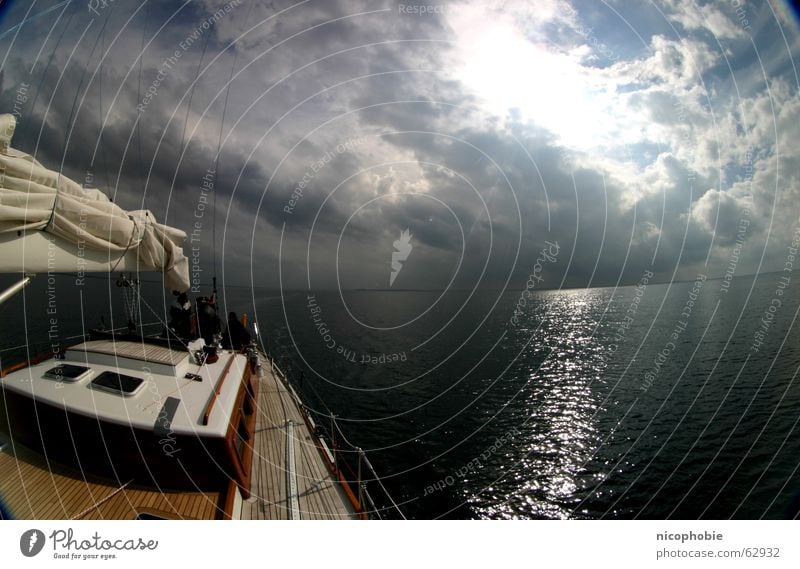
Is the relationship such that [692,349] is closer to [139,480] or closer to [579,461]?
[579,461]

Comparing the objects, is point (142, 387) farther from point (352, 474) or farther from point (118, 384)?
point (352, 474)

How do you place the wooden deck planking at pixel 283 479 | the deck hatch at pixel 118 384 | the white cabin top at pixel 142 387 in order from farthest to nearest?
the wooden deck planking at pixel 283 479 → the deck hatch at pixel 118 384 → the white cabin top at pixel 142 387

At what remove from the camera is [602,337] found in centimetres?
4075

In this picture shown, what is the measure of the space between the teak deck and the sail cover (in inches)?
140

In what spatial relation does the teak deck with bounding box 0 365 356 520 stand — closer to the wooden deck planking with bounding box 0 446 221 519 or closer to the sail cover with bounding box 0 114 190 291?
the wooden deck planking with bounding box 0 446 221 519

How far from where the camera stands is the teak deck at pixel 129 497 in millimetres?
4559

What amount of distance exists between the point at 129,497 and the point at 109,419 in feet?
4.39

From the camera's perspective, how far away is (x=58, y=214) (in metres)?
3.82

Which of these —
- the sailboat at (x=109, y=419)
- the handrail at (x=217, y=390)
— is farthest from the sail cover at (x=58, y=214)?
the handrail at (x=217, y=390)

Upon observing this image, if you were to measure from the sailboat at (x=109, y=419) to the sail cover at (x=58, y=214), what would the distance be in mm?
13

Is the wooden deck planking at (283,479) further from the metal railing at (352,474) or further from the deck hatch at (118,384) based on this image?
the deck hatch at (118,384)

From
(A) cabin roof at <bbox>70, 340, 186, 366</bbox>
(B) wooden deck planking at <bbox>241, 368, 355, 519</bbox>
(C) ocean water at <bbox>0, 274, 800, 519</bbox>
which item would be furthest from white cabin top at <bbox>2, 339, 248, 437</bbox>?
(B) wooden deck planking at <bbox>241, 368, 355, 519</bbox>

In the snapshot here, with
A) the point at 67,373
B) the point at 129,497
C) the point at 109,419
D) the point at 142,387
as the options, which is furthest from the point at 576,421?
the point at 67,373

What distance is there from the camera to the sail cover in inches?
137
